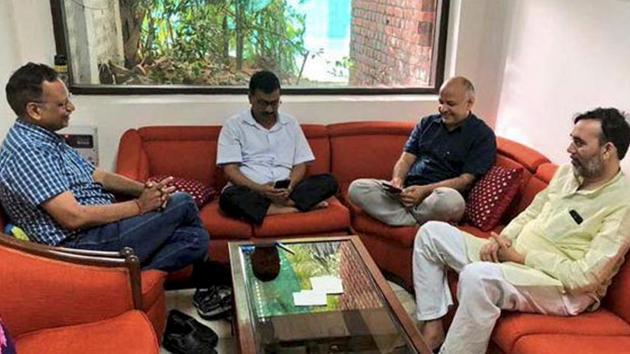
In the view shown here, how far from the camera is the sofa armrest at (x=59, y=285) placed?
1774 millimetres

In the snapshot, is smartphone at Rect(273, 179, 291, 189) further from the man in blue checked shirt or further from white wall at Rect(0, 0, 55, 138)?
white wall at Rect(0, 0, 55, 138)

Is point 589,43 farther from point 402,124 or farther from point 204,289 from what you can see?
point 204,289

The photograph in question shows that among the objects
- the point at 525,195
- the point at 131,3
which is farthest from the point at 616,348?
the point at 131,3

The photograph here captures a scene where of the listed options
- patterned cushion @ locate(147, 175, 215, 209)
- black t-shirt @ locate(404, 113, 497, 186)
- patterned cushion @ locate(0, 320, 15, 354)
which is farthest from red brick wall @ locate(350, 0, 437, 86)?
patterned cushion @ locate(0, 320, 15, 354)

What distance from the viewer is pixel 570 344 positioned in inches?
72.7

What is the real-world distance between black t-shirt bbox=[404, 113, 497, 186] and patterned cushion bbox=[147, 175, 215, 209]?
113 cm

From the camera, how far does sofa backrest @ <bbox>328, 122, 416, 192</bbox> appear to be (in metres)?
Result: 3.40

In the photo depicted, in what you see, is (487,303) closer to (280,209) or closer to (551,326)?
(551,326)

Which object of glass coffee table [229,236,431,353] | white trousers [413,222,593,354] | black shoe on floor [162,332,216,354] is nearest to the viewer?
glass coffee table [229,236,431,353]

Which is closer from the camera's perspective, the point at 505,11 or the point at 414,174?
the point at 414,174

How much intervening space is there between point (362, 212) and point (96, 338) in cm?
162

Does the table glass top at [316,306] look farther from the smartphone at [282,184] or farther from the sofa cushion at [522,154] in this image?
the sofa cushion at [522,154]

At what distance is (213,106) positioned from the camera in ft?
11.0

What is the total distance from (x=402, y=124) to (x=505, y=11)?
964 millimetres
